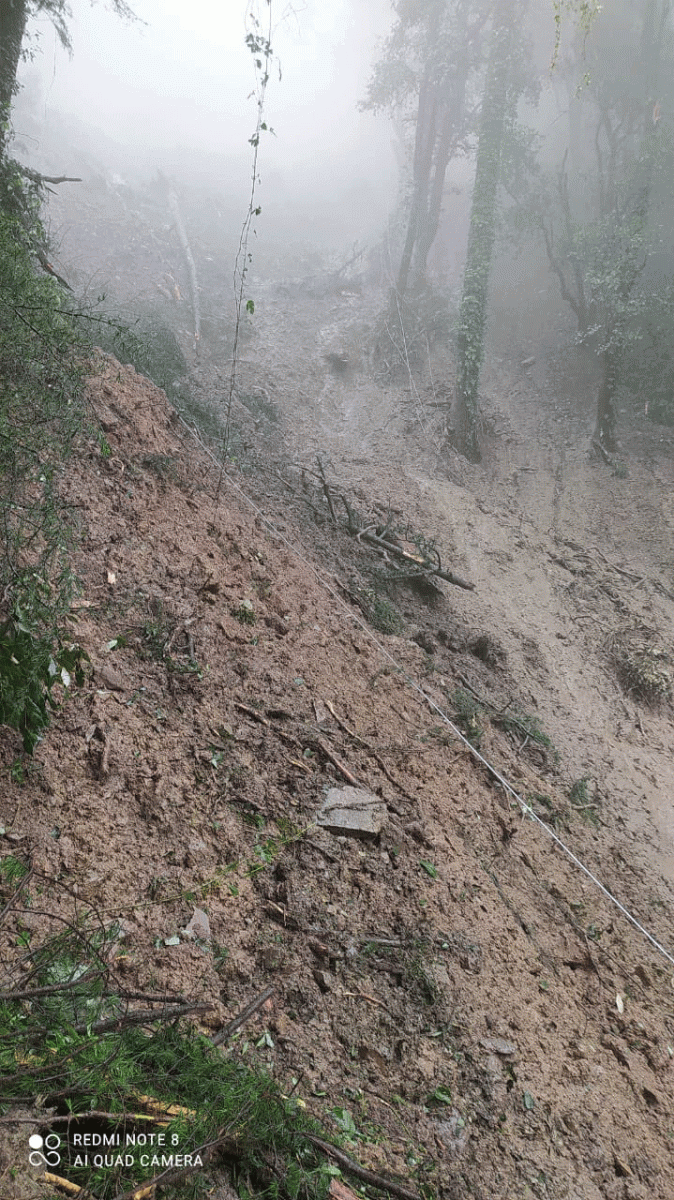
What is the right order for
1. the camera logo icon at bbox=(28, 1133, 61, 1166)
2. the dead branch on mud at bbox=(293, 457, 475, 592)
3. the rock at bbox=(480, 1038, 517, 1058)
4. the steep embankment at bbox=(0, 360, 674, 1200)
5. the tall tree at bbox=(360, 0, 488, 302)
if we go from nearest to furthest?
1. the camera logo icon at bbox=(28, 1133, 61, 1166)
2. the steep embankment at bbox=(0, 360, 674, 1200)
3. the rock at bbox=(480, 1038, 517, 1058)
4. the dead branch on mud at bbox=(293, 457, 475, 592)
5. the tall tree at bbox=(360, 0, 488, 302)

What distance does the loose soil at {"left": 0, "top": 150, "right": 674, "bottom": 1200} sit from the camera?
2.38 meters

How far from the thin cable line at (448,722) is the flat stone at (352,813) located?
3.51 ft

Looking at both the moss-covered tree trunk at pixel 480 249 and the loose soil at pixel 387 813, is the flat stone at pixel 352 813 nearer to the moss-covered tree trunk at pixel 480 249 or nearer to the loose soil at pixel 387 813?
the loose soil at pixel 387 813

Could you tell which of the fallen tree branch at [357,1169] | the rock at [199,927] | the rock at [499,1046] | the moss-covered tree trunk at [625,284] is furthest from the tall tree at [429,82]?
the fallen tree branch at [357,1169]

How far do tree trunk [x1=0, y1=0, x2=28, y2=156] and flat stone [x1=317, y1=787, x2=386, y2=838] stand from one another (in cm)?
635

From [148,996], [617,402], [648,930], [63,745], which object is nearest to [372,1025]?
[148,996]

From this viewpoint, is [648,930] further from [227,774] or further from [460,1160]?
[227,774]

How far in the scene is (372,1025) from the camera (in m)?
2.52

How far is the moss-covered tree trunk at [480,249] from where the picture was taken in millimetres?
11227

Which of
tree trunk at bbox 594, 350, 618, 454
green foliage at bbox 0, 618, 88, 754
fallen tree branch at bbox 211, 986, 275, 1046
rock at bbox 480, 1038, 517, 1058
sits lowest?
rock at bbox 480, 1038, 517, 1058

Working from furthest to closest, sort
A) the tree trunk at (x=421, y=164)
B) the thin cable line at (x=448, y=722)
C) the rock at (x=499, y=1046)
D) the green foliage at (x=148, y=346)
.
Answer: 1. the tree trunk at (x=421, y=164)
2. the green foliage at (x=148, y=346)
3. the thin cable line at (x=448, y=722)
4. the rock at (x=499, y=1046)

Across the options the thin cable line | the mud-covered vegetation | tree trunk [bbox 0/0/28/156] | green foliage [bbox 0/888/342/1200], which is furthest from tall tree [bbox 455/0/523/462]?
green foliage [bbox 0/888/342/1200]

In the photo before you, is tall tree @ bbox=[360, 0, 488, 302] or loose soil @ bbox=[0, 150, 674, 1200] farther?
tall tree @ bbox=[360, 0, 488, 302]

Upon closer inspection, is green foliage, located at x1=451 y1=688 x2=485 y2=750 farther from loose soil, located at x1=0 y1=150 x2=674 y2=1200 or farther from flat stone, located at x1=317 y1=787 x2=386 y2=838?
flat stone, located at x1=317 y1=787 x2=386 y2=838
